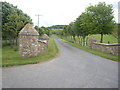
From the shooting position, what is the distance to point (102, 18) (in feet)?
57.3

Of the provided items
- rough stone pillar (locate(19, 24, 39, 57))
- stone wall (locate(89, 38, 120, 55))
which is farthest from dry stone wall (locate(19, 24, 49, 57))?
stone wall (locate(89, 38, 120, 55))

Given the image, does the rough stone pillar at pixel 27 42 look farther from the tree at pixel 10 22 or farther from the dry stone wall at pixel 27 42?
the tree at pixel 10 22

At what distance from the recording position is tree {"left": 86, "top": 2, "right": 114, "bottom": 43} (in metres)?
17.5

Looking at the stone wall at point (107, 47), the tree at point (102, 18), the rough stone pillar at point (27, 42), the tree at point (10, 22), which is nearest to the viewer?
the rough stone pillar at point (27, 42)

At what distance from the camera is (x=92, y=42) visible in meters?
17.7

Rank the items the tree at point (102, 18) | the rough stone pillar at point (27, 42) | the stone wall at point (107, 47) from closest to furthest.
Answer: the rough stone pillar at point (27, 42), the stone wall at point (107, 47), the tree at point (102, 18)

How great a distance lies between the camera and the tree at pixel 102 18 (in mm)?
17477

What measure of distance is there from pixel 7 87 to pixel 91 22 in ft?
56.5

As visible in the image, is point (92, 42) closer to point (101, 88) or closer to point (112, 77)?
point (112, 77)

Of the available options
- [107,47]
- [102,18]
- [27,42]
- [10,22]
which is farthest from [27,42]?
[102,18]

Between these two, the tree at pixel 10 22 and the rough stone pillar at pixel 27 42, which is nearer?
the rough stone pillar at pixel 27 42

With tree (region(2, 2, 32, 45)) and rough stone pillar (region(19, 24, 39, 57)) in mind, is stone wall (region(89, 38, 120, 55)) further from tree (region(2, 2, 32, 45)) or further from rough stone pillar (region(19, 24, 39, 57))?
tree (region(2, 2, 32, 45))

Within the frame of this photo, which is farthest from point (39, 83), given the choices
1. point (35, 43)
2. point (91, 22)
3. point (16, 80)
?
point (91, 22)

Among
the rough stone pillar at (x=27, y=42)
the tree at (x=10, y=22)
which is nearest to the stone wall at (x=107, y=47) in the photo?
the rough stone pillar at (x=27, y=42)
